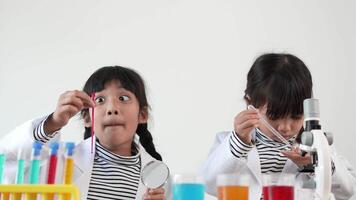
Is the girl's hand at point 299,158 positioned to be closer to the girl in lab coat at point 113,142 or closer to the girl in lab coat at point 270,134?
the girl in lab coat at point 270,134

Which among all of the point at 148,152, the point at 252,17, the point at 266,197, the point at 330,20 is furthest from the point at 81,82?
the point at 266,197

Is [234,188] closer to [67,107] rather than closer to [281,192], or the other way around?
[281,192]

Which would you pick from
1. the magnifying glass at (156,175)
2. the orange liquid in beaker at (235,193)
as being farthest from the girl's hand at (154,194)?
the orange liquid in beaker at (235,193)

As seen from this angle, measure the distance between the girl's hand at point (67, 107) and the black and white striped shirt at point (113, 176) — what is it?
21cm

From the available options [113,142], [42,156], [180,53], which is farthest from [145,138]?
[42,156]

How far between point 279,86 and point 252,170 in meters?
0.23

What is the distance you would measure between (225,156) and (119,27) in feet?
2.45

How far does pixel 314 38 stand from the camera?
1.41m

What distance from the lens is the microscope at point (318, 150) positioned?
0.71 m

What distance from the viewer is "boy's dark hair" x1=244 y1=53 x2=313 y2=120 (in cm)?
113

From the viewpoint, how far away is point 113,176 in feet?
3.71

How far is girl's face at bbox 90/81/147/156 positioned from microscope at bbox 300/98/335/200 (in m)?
0.51

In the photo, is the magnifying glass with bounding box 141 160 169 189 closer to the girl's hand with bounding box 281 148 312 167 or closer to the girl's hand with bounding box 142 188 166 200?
the girl's hand with bounding box 142 188 166 200

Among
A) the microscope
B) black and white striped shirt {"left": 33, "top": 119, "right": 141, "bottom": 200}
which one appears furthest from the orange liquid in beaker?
black and white striped shirt {"left": 33, "top": 119, "right": 141, "bottom": 200}
